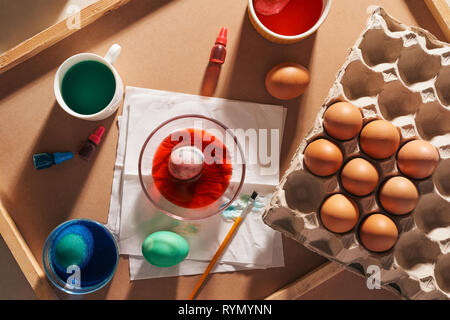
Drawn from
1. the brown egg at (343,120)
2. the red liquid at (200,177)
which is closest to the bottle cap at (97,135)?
the red liquid at (200,177)

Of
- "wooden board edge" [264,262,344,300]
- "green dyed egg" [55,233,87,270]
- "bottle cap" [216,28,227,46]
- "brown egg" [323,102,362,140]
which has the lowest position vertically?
"wooden board edge" [264,262,344,300]

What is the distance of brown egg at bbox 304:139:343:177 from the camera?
55 cm

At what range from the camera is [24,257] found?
63 cm

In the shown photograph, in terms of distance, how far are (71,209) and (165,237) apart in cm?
20

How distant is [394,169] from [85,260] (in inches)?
23.5

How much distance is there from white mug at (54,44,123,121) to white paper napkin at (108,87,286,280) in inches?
1.9

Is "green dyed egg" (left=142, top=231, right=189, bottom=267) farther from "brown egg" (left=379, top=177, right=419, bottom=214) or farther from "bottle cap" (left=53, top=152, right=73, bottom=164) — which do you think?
"brown egg" (left=379, top=177, right=419, bottom=214)

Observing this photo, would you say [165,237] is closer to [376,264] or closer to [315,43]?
[376,264]

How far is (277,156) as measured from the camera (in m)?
0.69

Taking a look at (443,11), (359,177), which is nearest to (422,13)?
(443,11)

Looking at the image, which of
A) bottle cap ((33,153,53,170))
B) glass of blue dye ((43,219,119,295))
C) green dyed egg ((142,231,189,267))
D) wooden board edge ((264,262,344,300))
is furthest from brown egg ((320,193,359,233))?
bottle cap ((33,153,53,170))

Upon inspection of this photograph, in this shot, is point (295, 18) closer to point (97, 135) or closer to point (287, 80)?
point (287, 80)

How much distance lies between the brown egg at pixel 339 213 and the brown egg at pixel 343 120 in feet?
0.35
